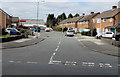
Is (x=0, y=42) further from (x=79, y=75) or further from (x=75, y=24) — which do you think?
(x=75, y=24)

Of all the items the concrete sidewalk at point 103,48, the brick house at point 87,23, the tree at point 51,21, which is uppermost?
the tree at point 51,21

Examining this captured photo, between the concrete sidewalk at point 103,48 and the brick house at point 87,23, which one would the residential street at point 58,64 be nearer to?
the concrete sidewalk at point 103,48

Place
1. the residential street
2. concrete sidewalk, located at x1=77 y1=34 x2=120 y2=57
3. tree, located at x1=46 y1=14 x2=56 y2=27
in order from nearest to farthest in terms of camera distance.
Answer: the residential street < concrete sidewalk, located at x1=77 y1=34 x2=120 y2=57 < tree, located at x1=46 y1=14 x2=56 y2=27

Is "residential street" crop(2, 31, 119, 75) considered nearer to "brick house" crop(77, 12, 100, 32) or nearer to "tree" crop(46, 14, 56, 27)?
"brick house" crop(77, 12, 100, 32)

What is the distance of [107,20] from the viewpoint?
51.4 m

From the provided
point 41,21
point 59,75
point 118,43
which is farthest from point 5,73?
point 41,21

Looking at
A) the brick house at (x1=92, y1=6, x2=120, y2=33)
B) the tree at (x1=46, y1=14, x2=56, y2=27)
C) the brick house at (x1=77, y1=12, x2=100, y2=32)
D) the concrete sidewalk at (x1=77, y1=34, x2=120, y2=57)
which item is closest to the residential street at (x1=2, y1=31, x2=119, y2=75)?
the concrete sidewalk at (x1=77, y1=34, x2=120, y2=57)

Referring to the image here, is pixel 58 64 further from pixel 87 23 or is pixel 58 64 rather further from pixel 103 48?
pixel 87 23

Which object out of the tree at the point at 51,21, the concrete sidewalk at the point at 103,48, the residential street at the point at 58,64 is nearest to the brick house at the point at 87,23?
the concrete sidewalk at the point at 103,48

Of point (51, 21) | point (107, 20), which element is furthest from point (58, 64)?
point (51, 21)

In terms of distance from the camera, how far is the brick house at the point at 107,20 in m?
47.6

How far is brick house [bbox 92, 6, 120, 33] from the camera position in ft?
156

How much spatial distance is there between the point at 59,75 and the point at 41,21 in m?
166

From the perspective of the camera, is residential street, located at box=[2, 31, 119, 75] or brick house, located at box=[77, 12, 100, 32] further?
brick house, located at box=[77, 12, 100, 32]
